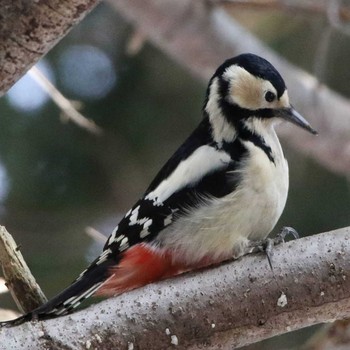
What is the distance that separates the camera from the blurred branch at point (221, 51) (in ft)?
12.3

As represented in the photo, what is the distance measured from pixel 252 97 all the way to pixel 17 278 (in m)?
0.69

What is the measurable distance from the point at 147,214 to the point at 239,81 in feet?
1.34

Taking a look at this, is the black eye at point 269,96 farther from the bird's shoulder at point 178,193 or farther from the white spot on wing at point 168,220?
the white spot on wing at point 168,220

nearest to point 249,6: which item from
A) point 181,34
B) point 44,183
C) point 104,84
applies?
point 181,34

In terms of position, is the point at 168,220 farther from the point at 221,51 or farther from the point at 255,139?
the point at 221,51

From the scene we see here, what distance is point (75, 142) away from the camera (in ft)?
12.7

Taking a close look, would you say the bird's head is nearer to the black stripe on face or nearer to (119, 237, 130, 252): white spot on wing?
the black stripe on face

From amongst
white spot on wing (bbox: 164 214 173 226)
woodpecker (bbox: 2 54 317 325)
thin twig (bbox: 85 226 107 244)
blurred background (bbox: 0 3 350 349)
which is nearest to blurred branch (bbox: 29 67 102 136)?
thin twig (bbox: 85 226 107 244)

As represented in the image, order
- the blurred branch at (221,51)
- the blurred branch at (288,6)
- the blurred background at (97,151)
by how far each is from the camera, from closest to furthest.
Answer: the blurred branch at (288,6) < the blurred background at (97,151) < the blurred branch at (221,51)

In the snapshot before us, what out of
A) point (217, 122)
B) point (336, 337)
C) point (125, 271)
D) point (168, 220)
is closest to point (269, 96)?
point (217, 122)

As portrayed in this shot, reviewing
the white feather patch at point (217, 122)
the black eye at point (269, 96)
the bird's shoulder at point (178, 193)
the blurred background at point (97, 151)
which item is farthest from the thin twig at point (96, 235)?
the blurred background at point (97, 151)

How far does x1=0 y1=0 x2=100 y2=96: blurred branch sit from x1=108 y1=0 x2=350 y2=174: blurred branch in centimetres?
175

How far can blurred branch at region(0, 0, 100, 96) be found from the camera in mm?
1914

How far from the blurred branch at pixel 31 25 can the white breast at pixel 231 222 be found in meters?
0.47
